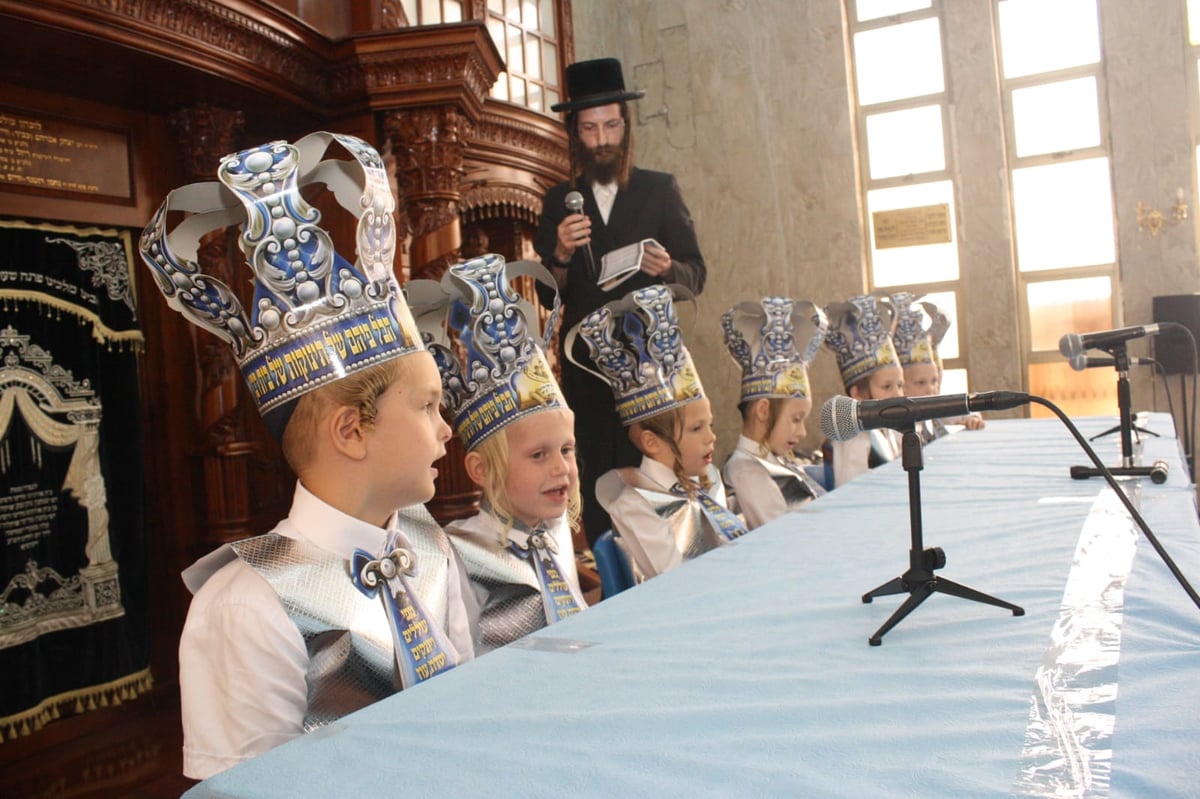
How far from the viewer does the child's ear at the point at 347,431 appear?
4.76 feet

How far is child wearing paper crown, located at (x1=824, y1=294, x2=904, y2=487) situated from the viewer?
4.20 metres

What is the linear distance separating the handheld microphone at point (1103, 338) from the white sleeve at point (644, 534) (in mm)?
1335

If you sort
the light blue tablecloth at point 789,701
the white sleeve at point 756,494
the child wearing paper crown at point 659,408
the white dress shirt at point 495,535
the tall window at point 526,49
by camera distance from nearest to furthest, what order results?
the light blue tablecloth at point 789,701, the white dress shirt at point 495,535, the child wearing paper crown at point 659,408, the white sleeve at point 756,494, the tall window at point 526,49

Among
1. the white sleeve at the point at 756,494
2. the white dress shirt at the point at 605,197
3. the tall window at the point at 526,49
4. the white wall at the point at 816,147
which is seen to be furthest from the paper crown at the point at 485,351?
the white wall at the point at 816,147

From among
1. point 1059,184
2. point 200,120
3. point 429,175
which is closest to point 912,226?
point 1059,184

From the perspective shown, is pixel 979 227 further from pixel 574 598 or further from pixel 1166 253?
pixel 574 598

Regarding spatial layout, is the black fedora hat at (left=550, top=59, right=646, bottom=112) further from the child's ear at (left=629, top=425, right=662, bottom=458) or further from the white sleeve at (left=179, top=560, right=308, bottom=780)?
the white sleeve at (left=179, top=560, right=308, bottom=780)

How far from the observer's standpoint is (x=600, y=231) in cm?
360

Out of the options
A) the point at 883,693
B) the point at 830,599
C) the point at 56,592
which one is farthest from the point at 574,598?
the point at 56,592

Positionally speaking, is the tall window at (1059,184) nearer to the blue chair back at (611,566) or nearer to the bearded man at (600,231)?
the bearded man at (600,231)

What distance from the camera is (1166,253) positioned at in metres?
6.74

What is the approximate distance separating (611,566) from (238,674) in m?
1.18

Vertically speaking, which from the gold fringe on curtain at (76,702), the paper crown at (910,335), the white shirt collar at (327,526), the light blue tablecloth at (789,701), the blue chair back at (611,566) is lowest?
the gold fringe on curtain at (76,702)

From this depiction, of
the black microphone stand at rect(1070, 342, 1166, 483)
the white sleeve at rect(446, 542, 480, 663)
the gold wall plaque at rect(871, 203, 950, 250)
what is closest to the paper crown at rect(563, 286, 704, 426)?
the white sleeve at rect(446, 542, 480, 663)
